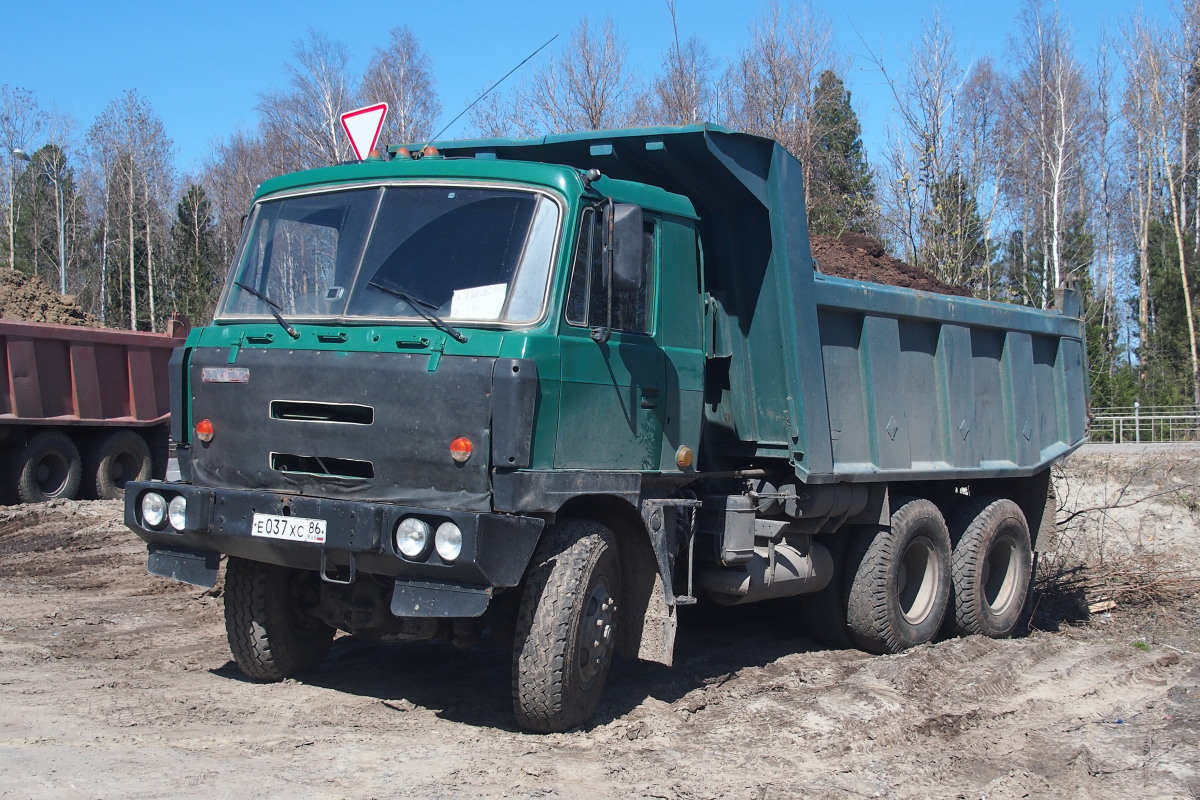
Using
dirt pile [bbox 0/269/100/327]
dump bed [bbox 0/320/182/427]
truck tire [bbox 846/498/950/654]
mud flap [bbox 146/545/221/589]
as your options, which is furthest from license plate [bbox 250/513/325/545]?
dirt pile [bbox 0/269/100/327]

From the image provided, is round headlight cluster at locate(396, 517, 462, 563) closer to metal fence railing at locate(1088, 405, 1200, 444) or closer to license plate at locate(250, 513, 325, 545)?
license plate at locate(250, 513, 325, 545)

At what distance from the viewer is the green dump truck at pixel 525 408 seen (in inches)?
193

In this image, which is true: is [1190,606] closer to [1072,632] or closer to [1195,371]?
[1072,632]

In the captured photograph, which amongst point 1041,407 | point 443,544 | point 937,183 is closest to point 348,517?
point 443,544

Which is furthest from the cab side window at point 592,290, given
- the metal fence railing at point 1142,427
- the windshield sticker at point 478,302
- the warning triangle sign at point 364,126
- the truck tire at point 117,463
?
the metal fence railing at point 1142,427

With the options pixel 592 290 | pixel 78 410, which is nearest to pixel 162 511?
pixel 592 290

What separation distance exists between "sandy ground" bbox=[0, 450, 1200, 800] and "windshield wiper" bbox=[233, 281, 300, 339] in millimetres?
1834

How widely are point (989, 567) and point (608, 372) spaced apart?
4888 mm

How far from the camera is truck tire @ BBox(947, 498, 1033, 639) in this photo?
844cm

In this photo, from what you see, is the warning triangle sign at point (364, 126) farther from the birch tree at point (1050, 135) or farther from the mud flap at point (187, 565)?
the birch tree at point (1050, 135)

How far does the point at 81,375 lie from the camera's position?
50.6ft

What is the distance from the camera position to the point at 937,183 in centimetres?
2339

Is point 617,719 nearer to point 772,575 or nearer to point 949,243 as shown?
point 772,575

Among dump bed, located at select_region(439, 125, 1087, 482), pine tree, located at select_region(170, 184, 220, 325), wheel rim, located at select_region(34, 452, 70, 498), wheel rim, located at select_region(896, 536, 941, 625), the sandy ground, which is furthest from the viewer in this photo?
pine tree, located at select_region(170, 184, 220, 325)
